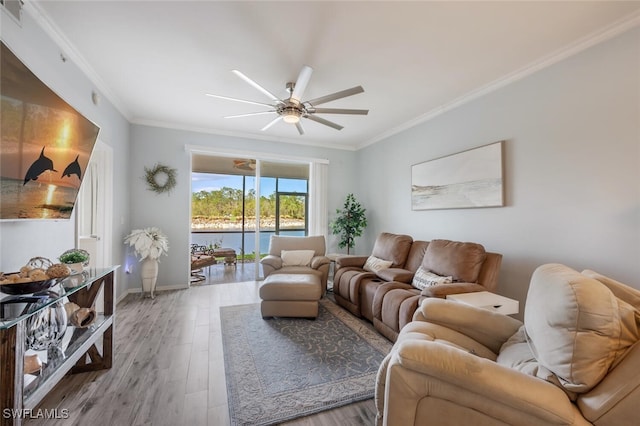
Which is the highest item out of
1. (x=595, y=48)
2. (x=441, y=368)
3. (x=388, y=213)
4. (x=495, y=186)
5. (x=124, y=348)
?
(x=595, y=48)

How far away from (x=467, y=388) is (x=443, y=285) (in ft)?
4.48

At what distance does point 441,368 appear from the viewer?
1062 mm

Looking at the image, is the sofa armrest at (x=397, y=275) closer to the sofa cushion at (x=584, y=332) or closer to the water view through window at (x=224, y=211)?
the sofa cushion at (x=584, y=332)

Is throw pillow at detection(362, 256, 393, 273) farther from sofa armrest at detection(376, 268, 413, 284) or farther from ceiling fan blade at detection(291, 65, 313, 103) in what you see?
ceiling fan blade at detection(291, 65, 313, 103)

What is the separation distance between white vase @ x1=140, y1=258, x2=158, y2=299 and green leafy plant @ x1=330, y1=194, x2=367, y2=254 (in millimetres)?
3069

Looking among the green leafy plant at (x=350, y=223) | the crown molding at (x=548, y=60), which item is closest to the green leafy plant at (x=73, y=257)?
the green leafy plant at (x=350, y=223)

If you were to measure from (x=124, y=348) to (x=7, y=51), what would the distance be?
234 cm

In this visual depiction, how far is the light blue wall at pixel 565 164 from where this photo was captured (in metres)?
1.96

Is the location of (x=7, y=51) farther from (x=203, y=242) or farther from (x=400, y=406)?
(x=203, y=242)

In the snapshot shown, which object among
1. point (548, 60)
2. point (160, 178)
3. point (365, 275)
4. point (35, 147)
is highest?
point (548, 60)

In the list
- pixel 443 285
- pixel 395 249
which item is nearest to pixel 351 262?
pixel 395 249

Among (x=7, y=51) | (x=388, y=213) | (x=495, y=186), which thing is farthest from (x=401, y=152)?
(x=7, y=51)

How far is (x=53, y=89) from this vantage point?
2.09m

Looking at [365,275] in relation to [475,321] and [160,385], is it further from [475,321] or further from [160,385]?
[160,385]
